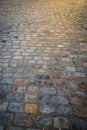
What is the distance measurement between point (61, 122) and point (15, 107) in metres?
0.71

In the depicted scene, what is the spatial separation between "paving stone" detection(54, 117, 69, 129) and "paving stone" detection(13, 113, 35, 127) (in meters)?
0.32

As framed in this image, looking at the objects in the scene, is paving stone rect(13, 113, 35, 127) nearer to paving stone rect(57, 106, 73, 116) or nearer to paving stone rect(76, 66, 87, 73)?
paving stone rect(57, 106, 73, 116)

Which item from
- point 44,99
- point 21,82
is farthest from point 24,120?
point 21,82

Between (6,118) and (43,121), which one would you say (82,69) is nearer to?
(43,121)

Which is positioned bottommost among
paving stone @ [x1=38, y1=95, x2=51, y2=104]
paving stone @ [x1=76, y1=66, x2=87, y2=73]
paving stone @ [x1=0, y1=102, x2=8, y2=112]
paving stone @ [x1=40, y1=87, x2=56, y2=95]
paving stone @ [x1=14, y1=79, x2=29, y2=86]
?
paving stone @ [x1=76, y1=66, x2=87, y2=73]

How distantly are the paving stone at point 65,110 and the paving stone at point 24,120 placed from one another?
396mm

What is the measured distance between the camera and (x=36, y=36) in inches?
183

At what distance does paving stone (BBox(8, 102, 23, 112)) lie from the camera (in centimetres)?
236

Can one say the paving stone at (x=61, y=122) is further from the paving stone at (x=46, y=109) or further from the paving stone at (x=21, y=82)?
A: the paving stone at (x=21, y=82)

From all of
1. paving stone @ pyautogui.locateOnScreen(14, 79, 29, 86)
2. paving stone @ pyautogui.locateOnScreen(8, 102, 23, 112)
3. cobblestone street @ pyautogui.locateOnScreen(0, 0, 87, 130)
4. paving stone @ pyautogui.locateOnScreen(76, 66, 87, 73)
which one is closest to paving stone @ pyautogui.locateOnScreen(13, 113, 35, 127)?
cobblestone street @ pyautogui.locateOnScreen(0, 0, 87, 130)

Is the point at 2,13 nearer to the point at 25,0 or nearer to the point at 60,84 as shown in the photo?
the point at 25,0

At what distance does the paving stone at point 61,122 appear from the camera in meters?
2.14

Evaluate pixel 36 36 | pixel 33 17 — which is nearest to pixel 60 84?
pixel 36 36

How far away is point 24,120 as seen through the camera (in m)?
2.20
